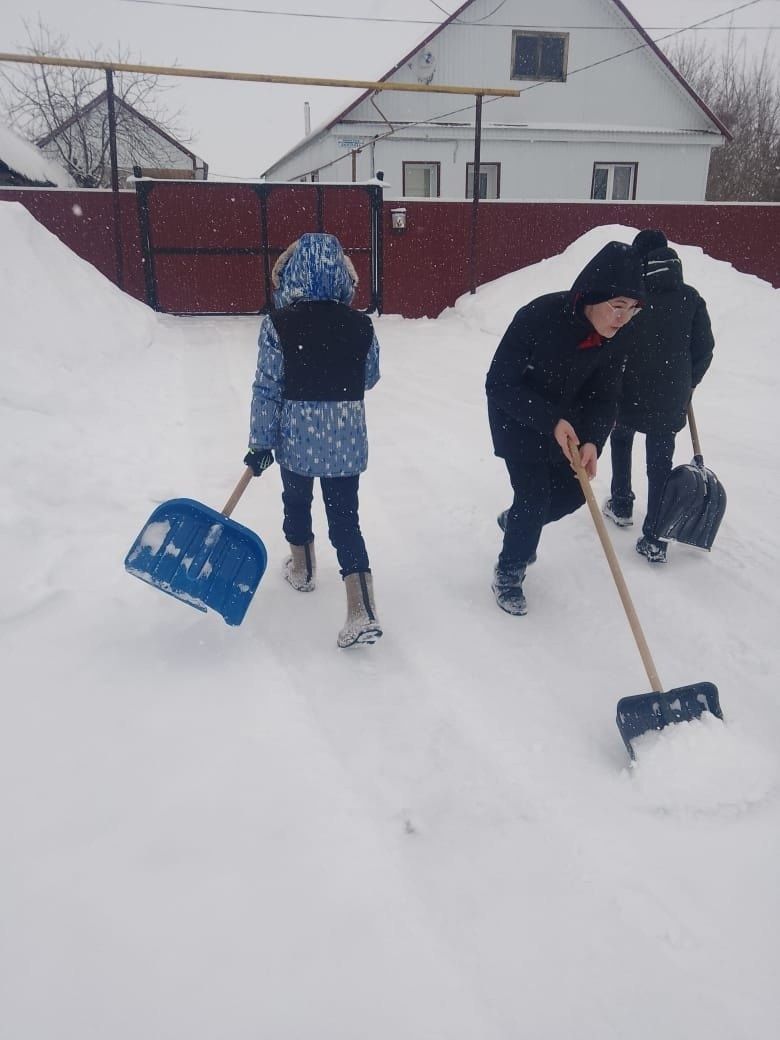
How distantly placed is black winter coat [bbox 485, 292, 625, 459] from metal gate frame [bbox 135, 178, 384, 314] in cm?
875

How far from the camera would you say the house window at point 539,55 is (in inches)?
679

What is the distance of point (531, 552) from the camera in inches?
117

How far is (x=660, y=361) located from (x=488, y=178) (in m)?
17.3

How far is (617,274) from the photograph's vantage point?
2328 millimetres

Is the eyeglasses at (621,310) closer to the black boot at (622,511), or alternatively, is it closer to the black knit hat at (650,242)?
the black knit hat at (650,242)

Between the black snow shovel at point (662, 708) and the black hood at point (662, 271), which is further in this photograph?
the black hood at point (662, 271)

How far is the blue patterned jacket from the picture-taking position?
2.32 metres

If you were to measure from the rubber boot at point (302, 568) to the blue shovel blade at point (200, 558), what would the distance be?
426 mm

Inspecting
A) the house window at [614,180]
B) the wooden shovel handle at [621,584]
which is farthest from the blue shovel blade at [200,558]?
the house window at [614,180]

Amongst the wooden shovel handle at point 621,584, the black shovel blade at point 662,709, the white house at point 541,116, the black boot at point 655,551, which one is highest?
the white house at point 541,116

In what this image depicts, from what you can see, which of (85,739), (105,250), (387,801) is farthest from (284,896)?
(105,250)

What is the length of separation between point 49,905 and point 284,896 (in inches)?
19.8

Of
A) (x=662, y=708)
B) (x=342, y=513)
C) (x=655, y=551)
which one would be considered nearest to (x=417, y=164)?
(x=655, y=551)

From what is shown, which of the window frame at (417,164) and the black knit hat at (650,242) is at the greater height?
the window frame at (417,164)
